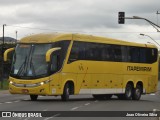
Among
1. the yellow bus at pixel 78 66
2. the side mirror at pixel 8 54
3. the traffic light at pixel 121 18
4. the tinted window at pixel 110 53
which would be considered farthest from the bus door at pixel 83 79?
the traffic light at pixel 121 18

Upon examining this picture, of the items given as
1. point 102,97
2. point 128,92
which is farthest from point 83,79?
point 102,97

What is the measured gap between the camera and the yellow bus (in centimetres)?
2647

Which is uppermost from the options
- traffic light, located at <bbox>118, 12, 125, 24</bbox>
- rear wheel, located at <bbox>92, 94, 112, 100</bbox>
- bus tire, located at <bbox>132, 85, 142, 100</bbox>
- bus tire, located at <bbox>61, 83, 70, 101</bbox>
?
traffic light, located at <bbox>118, 12, 125, 24</bbox>

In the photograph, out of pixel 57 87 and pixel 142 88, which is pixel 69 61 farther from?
pixel 142 88

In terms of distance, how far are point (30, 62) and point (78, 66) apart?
2.96 metres

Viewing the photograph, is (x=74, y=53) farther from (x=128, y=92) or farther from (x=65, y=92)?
(x=128, y=92)

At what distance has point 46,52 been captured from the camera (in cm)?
2645

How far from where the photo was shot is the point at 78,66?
2834cm

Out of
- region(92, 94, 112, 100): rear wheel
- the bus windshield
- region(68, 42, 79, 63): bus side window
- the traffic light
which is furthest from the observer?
the traffic light

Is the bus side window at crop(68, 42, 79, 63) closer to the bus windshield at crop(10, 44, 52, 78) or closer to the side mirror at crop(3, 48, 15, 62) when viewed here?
the bus windshield at crop(10, 44, 52, 78)

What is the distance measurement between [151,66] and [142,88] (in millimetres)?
1725

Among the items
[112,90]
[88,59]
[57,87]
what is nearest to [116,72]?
[112,90]

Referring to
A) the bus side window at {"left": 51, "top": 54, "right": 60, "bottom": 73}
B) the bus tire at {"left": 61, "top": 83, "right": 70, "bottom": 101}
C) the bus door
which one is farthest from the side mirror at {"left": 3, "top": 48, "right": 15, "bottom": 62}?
the bus door

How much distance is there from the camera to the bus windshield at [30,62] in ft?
86.8
